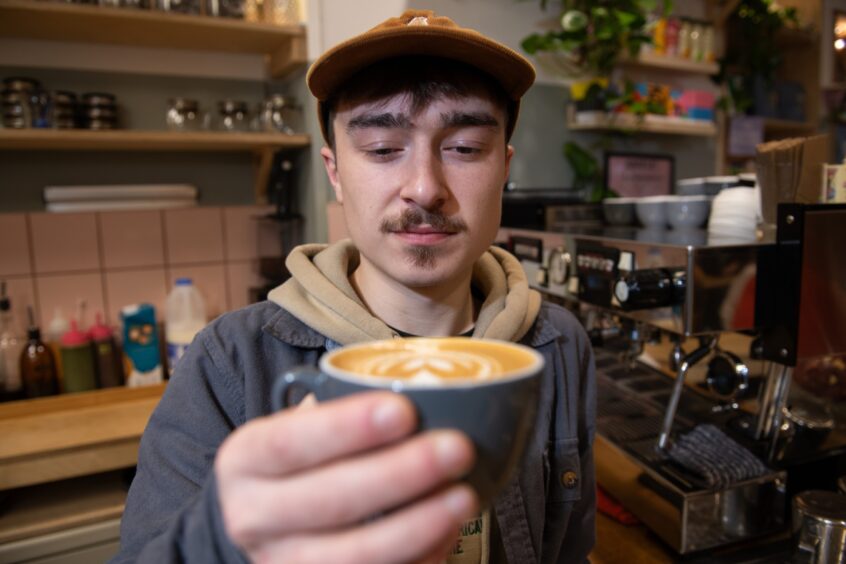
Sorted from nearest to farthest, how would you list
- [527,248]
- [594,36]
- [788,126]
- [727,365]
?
1. [727,365]
2. [527,248]
3. [594,36]
4. [788,126]

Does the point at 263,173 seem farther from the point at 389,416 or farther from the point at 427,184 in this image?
the point at 389,416

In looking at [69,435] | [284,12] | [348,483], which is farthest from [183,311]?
[348,483]

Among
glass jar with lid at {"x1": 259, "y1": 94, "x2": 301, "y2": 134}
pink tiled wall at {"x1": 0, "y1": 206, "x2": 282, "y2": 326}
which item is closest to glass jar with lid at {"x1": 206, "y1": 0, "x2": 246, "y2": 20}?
glass jar with lid at {"x1": 259, "y1": 94, "x2": 301, "y2": 134}

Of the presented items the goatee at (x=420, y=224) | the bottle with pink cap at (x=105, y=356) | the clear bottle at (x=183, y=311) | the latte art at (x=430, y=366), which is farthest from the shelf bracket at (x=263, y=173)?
the latte art at (x=430, y=366)

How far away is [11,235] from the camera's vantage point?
1791 mm

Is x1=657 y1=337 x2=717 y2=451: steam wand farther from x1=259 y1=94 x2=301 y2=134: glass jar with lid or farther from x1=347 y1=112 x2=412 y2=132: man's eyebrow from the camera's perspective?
x1=259 y1=94 x2=301 y2=134: glass jar with lid

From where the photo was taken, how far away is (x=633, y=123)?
7.95 ft

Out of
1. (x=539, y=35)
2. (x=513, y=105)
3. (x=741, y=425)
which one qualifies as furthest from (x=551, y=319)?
(x=539, y=35)

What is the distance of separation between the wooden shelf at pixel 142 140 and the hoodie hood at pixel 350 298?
1062 mm

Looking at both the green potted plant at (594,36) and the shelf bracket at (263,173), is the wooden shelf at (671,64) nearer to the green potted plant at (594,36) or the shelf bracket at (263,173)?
the green potted plant at (594,36)

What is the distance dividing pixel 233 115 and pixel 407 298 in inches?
53.6

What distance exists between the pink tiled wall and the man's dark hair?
1.44 m

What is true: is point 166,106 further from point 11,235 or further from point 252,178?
point 11,235

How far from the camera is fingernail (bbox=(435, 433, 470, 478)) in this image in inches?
12.8
